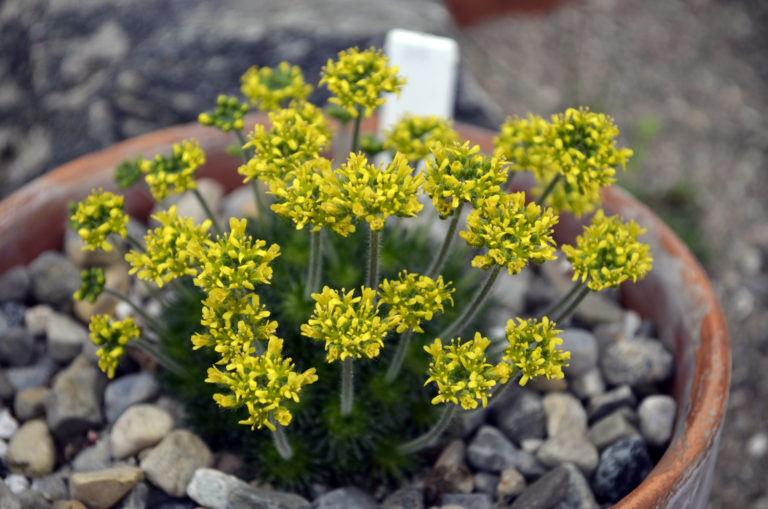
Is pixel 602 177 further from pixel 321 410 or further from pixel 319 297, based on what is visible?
pixel 321 410

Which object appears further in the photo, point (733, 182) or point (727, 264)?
point (733, 182)

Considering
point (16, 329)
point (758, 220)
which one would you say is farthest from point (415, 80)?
point (758, 220)

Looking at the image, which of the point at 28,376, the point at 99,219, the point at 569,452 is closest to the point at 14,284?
the point at 28,376

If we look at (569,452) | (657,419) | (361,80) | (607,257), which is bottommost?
(569,452)

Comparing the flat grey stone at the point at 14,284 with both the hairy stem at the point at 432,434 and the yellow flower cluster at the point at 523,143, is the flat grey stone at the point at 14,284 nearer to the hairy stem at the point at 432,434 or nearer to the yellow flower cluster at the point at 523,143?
the hairy stem at the point at 432,434

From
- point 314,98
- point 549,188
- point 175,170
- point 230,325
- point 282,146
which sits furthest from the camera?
point 314,98

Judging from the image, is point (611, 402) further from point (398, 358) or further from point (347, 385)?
point (347, 385)

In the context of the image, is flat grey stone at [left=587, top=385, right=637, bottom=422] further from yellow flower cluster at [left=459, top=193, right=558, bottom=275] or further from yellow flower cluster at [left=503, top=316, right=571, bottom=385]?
yellow flower cluster at [left=459, top=193, right=558, bottom=275]
